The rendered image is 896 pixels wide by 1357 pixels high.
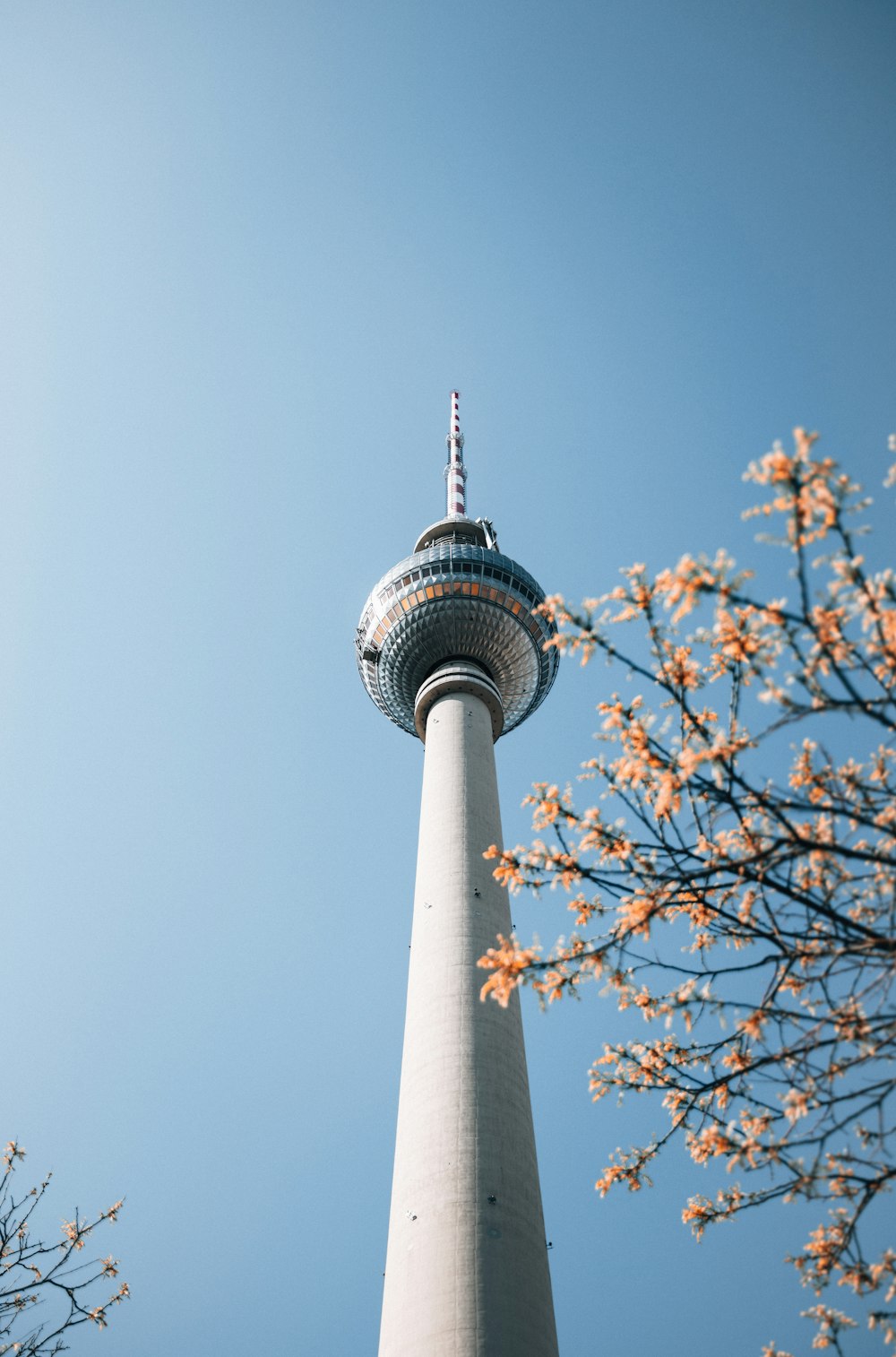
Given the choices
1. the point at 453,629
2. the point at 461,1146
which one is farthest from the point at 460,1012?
the point at 453,629

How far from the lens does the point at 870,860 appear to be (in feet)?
22.5

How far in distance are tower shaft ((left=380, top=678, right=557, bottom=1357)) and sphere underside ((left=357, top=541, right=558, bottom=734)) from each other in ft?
36.9

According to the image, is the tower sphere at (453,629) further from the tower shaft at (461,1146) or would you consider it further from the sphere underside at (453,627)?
the tower shaft at (461,1146)

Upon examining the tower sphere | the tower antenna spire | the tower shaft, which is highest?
the tower antenna spire

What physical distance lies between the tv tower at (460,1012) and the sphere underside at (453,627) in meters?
0.07

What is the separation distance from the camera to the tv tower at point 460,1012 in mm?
18078

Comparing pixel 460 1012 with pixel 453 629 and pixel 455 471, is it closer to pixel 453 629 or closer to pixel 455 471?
pixel 453 629

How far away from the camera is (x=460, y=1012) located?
23391mm

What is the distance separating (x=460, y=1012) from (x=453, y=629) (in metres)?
19.9

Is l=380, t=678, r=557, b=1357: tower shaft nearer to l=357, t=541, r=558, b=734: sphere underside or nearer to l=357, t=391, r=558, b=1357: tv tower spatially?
l=357, t=391, r=558, b=1357: tv tower

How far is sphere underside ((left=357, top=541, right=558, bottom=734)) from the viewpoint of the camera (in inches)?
1567

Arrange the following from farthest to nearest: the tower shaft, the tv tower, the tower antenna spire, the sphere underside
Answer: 1. the tower antenna spire
2. the sphere underside
3. the tv tower
4. the tower shaft

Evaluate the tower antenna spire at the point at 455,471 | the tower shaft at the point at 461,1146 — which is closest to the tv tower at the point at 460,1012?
the tower shaft at the point at 461,1146

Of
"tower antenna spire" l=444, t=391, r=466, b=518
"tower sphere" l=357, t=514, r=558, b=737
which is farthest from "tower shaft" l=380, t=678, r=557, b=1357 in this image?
"tower antenna spire" l=444, t=391, r=466, b=518
